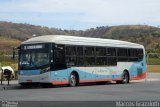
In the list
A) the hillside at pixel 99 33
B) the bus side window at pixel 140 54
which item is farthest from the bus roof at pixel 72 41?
the hillside at pixel 99 33

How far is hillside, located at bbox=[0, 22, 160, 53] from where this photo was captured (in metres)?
117

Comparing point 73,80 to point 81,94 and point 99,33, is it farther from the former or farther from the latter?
point 99,33

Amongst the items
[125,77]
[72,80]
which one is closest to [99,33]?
[125,77]

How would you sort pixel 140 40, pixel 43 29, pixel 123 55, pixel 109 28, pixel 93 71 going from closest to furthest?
pixel 93 71 → pixel 123 55 → pixel 140 40 → pixel 43 29 → pixel 109 28

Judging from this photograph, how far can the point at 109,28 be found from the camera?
198750mm

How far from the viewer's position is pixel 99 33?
7653 inches

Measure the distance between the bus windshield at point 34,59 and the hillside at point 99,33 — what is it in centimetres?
A: 6774

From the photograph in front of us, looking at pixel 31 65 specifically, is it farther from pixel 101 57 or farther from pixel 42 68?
pixel 101 57

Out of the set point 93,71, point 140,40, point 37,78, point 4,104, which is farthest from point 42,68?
point 140,40

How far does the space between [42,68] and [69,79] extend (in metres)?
2.14

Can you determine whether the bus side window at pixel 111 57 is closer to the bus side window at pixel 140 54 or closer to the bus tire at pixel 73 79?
the bus side window at pixel 140 54

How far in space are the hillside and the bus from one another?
63906 millimetres

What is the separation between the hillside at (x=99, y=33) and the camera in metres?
A: 117

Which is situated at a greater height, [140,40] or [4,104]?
[140,40]
